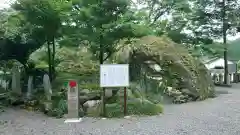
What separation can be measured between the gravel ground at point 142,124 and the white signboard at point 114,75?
891 mm

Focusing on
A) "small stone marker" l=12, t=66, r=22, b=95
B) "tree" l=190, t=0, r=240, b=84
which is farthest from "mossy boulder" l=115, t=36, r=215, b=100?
"tree" l=190, t=0, r=240, b=84

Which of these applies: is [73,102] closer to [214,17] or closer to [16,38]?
[16,38]

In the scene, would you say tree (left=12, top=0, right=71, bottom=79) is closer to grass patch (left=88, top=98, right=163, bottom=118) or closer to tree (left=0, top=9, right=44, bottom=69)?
tree (left=0, top=9, right=44, bottom=69)

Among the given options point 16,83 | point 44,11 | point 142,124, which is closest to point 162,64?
point 142,124

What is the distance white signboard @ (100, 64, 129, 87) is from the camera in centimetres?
658

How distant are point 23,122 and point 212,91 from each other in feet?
22.5

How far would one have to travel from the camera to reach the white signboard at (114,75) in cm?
658

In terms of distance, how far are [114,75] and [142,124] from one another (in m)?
1.49

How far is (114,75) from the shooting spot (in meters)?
6.63

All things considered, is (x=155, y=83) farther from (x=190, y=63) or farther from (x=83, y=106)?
(x=83, y=106)

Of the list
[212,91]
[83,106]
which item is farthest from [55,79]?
[212,91]

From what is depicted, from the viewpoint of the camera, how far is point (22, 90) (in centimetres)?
923

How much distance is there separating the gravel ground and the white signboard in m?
0.89

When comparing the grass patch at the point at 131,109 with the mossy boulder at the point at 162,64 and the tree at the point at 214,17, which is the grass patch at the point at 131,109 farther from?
the tree at the point at 214,17
